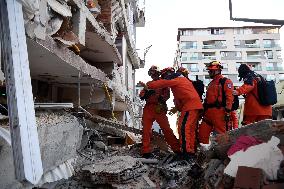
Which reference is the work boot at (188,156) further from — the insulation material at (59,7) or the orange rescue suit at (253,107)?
the insulation material at (59,7)

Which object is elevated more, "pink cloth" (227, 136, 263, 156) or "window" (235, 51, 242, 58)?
"window" (235, 51, 242, 58)

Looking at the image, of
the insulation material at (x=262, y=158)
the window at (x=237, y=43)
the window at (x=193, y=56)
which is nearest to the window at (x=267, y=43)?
the window at (x=237, y=43)

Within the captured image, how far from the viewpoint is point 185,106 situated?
22.9 ft

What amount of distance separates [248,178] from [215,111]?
367cm

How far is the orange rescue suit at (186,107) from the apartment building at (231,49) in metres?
54.0

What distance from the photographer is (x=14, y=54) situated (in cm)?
253

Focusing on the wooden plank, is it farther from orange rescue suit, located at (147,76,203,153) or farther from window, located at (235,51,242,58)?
window, located at (235,51,242,58)

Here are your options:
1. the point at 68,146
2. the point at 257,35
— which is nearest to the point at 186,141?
the point at 68,146

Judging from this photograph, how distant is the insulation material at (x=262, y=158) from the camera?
3.51 m

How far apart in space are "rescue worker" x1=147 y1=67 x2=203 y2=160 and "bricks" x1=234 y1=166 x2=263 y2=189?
3.25 m

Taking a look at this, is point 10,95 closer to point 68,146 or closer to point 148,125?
point 68,146

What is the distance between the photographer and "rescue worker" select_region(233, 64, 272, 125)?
6.92 m

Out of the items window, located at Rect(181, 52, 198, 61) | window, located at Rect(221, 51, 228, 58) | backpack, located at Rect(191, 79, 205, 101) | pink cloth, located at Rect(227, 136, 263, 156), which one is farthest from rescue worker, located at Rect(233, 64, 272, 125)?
window, located at Rect(221, 51, 228, 58)

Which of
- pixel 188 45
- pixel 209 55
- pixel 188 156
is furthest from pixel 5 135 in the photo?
pixel 209 55
